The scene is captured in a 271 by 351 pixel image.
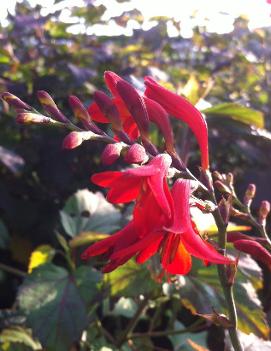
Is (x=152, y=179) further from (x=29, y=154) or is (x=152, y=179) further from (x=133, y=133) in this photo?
(x=29, y=154)

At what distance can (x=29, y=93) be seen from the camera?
7.23 ft

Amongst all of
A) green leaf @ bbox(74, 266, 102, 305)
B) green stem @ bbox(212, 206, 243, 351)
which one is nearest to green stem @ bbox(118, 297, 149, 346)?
green leaf @ bbox(74, 266, 102, 305)

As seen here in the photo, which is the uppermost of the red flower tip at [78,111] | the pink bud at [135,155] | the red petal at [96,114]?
the red flower tip at [78,111]

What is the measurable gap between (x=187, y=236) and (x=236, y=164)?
5.48 feet

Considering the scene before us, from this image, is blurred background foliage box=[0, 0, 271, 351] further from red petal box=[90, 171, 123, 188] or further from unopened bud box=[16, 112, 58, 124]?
unopened bud box=[16, 112, 58, 124]

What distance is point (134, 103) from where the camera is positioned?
2.68ft

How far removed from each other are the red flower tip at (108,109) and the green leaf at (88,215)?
0.73 meters

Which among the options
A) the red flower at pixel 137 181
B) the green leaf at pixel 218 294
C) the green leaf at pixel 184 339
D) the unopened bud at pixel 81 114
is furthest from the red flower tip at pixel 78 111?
the green leaf at pixel 184 339

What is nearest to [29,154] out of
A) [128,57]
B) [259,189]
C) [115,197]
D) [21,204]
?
[21,204]

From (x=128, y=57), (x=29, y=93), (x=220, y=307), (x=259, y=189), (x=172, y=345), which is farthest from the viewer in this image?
(x=128, y=57)

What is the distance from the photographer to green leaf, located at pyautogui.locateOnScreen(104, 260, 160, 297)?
126 cm

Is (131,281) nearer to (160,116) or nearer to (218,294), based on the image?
(218,294)

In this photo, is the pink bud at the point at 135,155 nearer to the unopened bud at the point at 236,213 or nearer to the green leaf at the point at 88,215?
the unopened bud at the point at 236,213

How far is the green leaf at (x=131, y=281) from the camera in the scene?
1259 mm
